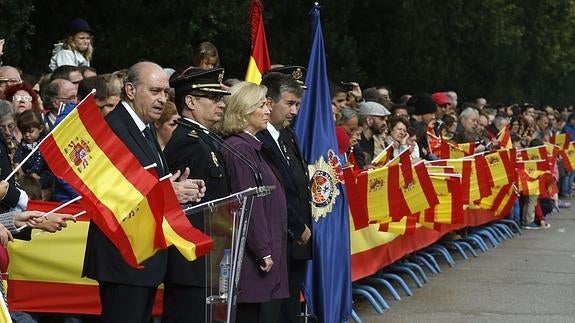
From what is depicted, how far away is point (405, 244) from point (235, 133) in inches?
223

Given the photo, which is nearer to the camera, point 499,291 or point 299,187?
point 299,187

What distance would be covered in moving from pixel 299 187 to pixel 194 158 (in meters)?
1.37

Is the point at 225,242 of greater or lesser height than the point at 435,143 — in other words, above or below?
below

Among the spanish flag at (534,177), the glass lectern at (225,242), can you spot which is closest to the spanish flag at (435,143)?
the spanish flag at (534,177)

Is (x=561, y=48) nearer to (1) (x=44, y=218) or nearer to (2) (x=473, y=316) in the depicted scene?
(2) (x=473, y=316)

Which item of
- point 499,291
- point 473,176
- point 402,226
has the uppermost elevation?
point 473,176

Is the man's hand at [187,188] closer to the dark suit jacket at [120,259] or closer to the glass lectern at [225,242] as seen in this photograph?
the glass lectern at [225,242]

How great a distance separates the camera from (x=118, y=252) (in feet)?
20.7

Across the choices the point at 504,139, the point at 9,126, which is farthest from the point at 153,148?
the point at 504,139

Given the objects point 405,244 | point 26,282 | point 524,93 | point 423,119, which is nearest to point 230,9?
point 423,119

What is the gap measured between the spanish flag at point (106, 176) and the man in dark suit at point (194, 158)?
0.55 m

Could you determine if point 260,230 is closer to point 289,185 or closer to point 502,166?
point 289,185

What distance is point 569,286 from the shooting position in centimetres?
1262

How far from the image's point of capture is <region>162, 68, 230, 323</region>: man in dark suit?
669 centimetres
